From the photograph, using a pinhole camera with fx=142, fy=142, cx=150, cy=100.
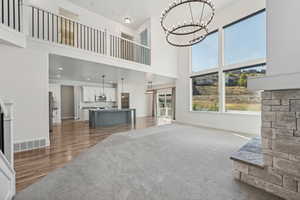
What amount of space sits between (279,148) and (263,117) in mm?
405

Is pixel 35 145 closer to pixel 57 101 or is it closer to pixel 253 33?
pixel 57 101

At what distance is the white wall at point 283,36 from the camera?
1.58m

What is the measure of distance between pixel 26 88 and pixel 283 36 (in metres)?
5.13

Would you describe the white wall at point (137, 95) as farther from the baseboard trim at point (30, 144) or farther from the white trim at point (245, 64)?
the baseboard trim at point (30, 144)

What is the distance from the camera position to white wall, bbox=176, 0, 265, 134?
5.23 meters

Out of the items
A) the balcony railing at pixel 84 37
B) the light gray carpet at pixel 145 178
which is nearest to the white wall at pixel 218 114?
the balcony railing at pixel 84 37

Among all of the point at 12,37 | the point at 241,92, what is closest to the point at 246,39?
the point at 241,92

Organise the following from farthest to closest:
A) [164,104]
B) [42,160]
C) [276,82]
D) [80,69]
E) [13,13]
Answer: [164,104] → [80,69] → [13,13] → [42,160] → [276,82]

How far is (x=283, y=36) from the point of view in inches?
65.7

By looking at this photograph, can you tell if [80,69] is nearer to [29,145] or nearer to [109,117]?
[109,117]

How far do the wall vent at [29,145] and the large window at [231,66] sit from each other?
652 cm

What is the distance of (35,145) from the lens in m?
3.70

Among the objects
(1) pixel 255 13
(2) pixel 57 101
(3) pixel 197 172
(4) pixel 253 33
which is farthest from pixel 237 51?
(2) pixel 57 101

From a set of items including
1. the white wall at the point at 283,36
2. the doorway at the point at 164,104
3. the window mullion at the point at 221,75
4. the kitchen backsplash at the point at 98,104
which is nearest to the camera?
the white wall at the point at 283,36
